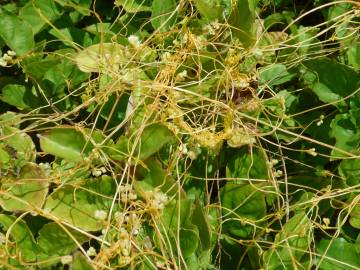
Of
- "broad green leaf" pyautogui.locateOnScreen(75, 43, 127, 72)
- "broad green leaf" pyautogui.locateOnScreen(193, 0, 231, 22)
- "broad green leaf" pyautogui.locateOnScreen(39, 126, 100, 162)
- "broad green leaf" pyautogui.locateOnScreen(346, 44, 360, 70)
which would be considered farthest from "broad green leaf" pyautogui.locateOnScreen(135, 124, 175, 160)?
"broad green leaf" pyautogui.locateOnScreen(346, 44, 360, 70)

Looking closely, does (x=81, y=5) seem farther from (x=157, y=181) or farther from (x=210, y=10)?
(x=157, y=181)

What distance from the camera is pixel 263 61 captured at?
158 centimetres

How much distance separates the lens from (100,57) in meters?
1.55

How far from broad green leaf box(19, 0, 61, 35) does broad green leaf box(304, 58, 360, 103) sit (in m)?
0.64

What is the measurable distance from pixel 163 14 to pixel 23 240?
0.61 metres

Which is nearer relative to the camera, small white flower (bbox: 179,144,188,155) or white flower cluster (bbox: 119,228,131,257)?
white flower cluster (bbox: 119,228,131,257)

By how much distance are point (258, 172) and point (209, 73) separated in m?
0.25

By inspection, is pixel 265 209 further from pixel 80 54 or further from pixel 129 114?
pixel 80 54

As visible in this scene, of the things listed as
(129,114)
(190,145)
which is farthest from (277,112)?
(129,114)

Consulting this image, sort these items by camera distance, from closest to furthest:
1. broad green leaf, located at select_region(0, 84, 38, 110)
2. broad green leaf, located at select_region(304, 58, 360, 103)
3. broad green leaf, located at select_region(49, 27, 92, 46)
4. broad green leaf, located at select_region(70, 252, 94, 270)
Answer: broad green leaf, located at select_region(70, 252, 94, 270) → broad green leaf, located at select_region(304, 58, 360, 103) → broad green leaf, located at select_region(0, 84, 38, 110) → broad green leaf, located at select_region(49, 27, 92, 46)

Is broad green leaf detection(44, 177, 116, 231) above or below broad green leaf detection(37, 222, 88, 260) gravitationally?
above

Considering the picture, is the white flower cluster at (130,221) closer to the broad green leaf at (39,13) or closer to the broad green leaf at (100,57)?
the broad green leaf at (100,57)

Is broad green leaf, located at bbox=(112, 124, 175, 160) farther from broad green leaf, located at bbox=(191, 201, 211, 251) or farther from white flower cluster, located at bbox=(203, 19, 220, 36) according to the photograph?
white flower cluster, located at bbox=(203, 19, 220, 36)

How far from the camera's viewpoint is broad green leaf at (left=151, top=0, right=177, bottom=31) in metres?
1.63
